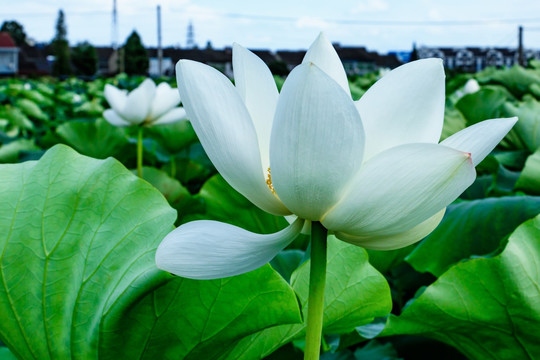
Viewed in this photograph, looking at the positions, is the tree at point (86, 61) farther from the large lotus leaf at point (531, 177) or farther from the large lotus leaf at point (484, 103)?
the large lotus leaf at point (531, 177)

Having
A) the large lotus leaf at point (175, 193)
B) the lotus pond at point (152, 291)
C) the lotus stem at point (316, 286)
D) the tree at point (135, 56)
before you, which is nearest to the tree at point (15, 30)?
the tree at point (135, 56)

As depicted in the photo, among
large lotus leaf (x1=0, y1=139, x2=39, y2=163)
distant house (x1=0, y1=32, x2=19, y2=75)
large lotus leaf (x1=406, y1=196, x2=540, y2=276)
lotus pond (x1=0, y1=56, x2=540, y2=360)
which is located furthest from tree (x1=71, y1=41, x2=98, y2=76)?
lotus pond (x1=0, y1=56, x2=540, y2=360)

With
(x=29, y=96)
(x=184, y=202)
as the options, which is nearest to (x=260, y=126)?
(x=184, y=202)

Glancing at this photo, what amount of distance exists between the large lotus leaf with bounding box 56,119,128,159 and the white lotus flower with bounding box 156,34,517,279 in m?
1.91

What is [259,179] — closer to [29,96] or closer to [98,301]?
[98,301]

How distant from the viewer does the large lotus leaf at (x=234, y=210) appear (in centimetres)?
124

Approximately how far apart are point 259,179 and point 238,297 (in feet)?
0.54

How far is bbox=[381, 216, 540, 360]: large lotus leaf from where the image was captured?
0.58 meters

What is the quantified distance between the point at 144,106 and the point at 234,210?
27.6 inches

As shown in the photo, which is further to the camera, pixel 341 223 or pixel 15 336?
pixel 15 336

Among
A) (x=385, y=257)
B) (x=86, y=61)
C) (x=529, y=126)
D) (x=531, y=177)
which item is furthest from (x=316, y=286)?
(x=86, y=61)

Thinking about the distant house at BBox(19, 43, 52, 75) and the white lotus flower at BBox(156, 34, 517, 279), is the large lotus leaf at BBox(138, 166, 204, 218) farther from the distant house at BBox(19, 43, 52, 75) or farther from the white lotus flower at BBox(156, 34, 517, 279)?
the distant house at BBox(19, 43, 52, 75)

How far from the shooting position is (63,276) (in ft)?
1.86

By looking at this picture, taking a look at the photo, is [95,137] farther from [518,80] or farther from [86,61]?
[86,61]
